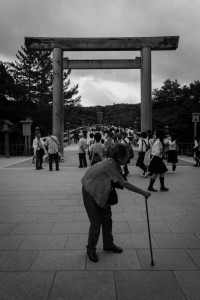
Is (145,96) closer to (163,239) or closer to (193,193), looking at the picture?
(193,193)

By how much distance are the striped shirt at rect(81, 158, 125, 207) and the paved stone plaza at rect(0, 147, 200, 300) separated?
779 millimetres

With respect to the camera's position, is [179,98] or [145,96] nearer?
[145,96]

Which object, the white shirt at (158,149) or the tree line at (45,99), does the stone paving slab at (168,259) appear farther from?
the tree line at (45,99)

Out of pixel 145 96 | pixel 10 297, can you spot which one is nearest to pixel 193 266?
pixel 10 297

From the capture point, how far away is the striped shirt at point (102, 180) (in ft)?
10.2

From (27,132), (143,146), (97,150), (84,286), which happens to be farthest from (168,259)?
(27,132)

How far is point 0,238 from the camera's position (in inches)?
156

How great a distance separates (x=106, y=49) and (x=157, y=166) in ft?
27.0

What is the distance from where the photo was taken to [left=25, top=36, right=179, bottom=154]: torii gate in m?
13.0

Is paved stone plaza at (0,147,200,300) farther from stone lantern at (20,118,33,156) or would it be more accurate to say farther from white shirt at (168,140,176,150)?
stone lantern at (20,118,33,156)

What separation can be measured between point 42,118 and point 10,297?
71.7 feet

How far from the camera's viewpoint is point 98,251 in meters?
3.53

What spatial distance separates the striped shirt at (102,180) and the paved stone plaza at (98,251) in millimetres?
779

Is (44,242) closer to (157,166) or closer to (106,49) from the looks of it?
(157,166)
